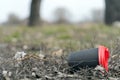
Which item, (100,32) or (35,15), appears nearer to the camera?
(100,32)

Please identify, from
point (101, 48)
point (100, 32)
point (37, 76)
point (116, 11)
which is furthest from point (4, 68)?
point (116, 11)

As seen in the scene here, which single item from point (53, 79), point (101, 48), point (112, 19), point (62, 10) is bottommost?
point (53, 79)

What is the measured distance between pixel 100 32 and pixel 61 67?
7.32 metres

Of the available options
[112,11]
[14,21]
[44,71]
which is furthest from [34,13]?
[44,71]

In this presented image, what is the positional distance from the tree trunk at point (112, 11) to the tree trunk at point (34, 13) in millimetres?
2349

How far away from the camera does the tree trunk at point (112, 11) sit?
14.9 metres

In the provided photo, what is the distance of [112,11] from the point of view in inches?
596

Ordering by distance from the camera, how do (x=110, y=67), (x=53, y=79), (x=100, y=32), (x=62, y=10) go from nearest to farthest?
(x=53, y=79) < (x=110, y=67) < (x=100, y=32) < (x=62, y=10)

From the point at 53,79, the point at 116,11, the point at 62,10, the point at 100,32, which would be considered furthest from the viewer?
the point at 62,10

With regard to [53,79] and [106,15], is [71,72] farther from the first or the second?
[106,15]

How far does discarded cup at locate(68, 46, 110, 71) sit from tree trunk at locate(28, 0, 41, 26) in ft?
35.4

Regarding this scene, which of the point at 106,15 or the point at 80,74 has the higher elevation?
the point at 106,15

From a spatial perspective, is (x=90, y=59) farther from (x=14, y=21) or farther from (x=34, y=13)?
(x=14, y=21)

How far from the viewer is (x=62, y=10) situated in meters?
31.8
